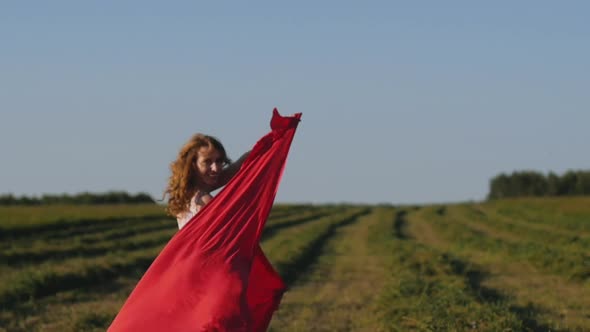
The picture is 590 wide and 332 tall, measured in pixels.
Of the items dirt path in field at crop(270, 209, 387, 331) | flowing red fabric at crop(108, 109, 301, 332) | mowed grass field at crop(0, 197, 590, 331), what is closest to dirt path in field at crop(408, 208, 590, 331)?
mowed grass field at crop(0, 197, 590, 331)

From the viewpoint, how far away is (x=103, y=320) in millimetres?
11859

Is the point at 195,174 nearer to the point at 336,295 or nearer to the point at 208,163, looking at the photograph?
the point at 208,163

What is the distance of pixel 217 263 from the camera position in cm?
662

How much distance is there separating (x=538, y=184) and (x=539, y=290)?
3163 inches

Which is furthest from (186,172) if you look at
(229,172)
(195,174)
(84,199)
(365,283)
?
(84,199)

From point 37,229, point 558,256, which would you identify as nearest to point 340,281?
point 558,256

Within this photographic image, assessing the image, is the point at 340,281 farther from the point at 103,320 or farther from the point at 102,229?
the point at 102,229

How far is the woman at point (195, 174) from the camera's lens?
682 centimetres

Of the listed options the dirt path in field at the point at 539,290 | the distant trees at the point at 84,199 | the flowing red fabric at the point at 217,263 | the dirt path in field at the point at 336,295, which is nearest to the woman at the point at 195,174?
the flowing red fabric at the point at 217,263

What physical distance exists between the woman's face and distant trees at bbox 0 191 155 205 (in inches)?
2450

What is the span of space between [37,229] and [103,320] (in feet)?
78.2

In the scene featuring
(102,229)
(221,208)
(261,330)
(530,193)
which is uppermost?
(221,208)

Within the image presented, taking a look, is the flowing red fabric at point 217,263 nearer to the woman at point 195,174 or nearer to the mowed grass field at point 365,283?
the woman at point 195,174

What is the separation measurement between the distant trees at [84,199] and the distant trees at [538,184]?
3521cm
